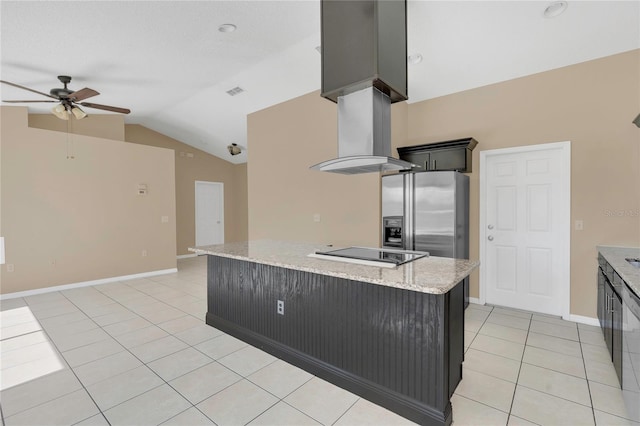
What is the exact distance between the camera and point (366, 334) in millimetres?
2123

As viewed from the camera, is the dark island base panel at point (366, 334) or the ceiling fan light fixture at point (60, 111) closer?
the dark island base panel at point (366, 334)

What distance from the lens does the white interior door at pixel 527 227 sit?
11.7ft

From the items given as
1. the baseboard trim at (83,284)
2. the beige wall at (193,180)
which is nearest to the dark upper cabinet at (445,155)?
the baseboard trim at (83,284)

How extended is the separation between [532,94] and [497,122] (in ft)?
1.51

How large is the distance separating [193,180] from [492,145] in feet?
24.1

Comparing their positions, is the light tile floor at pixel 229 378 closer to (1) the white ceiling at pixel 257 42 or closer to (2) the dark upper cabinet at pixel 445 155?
(2) the dark upper cabinet at pixel 445 155

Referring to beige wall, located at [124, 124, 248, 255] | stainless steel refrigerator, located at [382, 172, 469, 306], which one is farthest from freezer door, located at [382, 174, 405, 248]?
beige wall, located at [124, 124, 248, 255]

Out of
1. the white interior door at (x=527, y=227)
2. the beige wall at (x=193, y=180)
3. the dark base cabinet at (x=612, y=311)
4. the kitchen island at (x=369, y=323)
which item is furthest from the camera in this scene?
the beige wall at (x=193, y=180)

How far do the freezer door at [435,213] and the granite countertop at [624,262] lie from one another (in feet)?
4.56

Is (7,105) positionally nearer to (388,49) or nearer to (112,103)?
(112,103)

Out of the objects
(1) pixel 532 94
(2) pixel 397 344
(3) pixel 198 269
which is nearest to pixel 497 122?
(1) pixel 532 94

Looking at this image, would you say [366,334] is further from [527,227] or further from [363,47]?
[527,227]

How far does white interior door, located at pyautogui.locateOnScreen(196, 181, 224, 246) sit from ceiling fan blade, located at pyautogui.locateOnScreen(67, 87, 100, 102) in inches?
186

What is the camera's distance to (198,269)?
669cm
